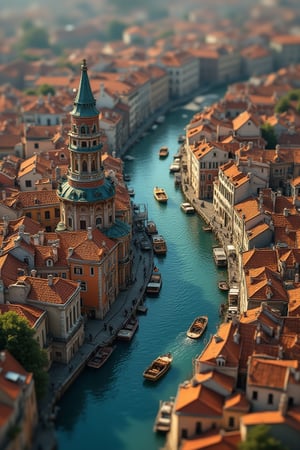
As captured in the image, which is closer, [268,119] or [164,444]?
[164,444]

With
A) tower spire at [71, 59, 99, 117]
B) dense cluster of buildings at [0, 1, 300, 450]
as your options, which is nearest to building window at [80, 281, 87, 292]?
dense cluster of buildings at [0, 1, 300, 450]

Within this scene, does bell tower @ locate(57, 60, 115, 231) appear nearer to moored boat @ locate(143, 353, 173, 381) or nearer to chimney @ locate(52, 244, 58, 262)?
chimney @ locate(52, 244, 58, 262)

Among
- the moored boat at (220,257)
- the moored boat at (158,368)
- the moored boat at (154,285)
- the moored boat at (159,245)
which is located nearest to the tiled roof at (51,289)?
the moored boat at (158,368)

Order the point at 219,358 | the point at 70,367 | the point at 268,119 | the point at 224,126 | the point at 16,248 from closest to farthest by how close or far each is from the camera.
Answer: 1. the point at 219,358
2. the point at 70,367
3. the point at 16,248
4. the point at 224,126
5. the point at 268,119

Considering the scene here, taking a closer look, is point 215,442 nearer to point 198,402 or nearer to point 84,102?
point 198,402

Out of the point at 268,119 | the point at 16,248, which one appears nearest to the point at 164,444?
the point at 16,248

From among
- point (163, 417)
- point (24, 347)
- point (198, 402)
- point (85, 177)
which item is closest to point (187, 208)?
point (85, 177)

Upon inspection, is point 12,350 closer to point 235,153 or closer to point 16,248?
point 16,248
